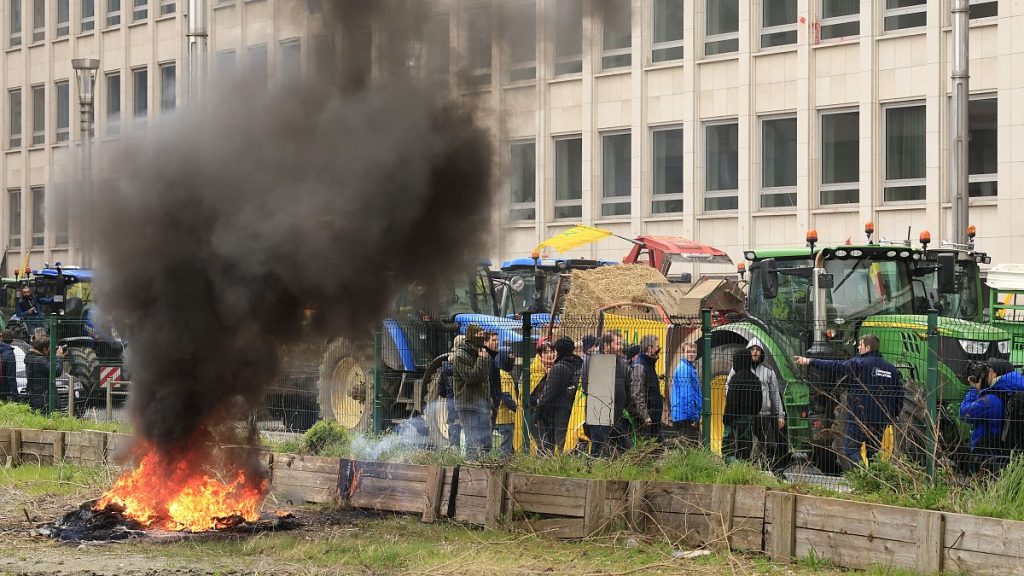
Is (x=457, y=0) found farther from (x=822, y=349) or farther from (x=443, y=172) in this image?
(x=822, y=349)

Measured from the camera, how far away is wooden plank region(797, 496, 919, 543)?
877 cm

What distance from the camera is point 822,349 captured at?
1291 cm

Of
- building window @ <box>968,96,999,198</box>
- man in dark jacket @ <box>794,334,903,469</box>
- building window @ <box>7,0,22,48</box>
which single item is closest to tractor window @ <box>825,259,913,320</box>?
man in dark jacket @ <box>794,334,903,469</box>

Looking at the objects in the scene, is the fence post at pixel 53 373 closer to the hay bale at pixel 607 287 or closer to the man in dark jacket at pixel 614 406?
the hay bale at pixel 607 287

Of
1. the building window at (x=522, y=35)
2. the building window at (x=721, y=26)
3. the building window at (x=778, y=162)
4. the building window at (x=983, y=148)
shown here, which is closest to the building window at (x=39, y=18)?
the building window at (x=721, y=26)

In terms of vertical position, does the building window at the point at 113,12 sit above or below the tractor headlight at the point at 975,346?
above

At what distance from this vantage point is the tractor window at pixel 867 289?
14.1 metres

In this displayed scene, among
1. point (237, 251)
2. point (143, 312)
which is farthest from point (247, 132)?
point (143, 312)

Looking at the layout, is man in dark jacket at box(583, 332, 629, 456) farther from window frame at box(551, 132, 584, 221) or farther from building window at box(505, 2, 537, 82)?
window frame at box(551, 132, 584, 221)

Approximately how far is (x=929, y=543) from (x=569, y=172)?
23.9 metres

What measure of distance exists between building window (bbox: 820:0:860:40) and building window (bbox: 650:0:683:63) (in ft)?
11.5

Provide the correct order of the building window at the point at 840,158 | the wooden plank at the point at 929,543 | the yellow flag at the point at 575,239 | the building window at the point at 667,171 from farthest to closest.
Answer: the building window at the point at 667,171
the building window at the point at 840,158
the yellow flag at the point at 575,239
the wooden plank at the point at 929,543

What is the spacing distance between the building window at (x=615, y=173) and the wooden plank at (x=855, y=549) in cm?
2244

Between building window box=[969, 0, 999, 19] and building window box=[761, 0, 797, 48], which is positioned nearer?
building window box=[969, 0, 999, 19]
